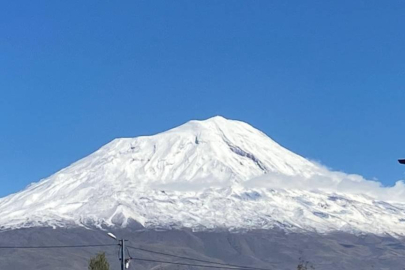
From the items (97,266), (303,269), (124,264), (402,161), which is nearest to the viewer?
(402,161)

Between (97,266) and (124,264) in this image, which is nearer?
(124,264)

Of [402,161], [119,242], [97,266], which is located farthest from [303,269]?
[402,161]

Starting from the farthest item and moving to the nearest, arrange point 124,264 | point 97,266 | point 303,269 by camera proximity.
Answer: point 303,269 < point 97,266 < point 124,264

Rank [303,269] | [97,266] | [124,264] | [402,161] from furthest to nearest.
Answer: [303,269] → [97,266] → [124,264] → [402,161]

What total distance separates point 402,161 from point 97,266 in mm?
45356

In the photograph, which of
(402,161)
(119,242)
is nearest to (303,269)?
(119,242)

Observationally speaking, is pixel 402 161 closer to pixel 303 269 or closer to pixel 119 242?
pixel 119 242

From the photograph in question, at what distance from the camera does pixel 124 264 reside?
54.3 m

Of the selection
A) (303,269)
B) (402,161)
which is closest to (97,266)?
(303,269)

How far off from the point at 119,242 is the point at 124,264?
148cm

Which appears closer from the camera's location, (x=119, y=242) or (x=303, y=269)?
(x=119, y=242)

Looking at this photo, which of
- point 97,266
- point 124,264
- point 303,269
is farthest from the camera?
point 303,269

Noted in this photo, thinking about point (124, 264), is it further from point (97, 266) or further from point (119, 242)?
point (97, 266)

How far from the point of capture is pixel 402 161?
1406 inches
